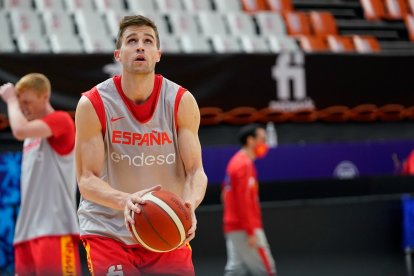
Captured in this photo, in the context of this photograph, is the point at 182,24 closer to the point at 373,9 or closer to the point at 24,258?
the point at 373,9

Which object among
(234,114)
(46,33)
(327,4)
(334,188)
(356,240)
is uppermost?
(327,4)

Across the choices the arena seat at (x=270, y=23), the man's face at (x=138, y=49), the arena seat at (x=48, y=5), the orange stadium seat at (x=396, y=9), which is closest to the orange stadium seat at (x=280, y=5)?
the arena seat at (x=270, y=23)

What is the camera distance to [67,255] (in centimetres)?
569

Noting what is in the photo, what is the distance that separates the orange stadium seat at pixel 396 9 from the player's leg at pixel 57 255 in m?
10.9

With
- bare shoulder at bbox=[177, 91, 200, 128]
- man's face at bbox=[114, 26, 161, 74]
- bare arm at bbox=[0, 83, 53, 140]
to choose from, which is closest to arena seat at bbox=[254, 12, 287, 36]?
bare arm at bbox=[0, 83, 53, 140]

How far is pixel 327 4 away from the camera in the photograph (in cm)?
1520

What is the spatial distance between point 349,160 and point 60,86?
12.9 ft

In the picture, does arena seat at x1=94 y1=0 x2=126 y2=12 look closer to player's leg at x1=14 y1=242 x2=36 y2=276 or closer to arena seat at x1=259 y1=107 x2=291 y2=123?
arena seat at x1=259 y1=107 x2=291 y2=123

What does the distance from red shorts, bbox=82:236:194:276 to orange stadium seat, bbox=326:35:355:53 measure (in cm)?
992

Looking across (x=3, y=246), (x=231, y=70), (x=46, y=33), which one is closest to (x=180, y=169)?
(x=3, y=246)

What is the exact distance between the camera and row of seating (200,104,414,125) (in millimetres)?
11062

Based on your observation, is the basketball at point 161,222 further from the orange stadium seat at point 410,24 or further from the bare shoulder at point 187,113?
the orange stadium seat at point 410,24

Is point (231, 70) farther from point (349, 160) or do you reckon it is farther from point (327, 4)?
point (327, 4)

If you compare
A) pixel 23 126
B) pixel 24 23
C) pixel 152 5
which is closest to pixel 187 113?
pixel 23 126
